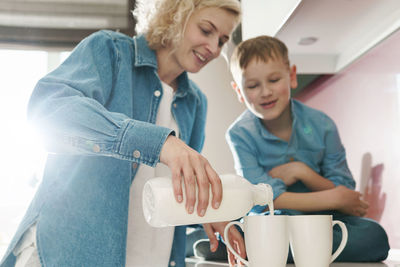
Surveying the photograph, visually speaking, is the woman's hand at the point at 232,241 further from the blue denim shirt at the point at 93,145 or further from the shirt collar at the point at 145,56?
the shirt collar at the point at 145,56

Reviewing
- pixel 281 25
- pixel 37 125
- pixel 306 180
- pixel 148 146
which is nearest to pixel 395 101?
pixel 306 180

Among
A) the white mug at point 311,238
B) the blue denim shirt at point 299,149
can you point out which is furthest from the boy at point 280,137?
the white mug at point 311,238

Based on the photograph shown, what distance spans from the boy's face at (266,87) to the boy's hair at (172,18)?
0.18 m

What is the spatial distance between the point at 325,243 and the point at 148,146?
1.05 ft

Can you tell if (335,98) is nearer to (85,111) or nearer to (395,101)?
(395,101)

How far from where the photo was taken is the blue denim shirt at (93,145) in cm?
60

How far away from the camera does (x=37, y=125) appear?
653mm

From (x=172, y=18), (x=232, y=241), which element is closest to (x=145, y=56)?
(x=172, y=18)

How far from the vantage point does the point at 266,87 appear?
1.10 meters

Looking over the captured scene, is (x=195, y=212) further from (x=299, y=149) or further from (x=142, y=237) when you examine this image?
(x=299, y=149)

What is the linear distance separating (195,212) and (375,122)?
86 centimetres

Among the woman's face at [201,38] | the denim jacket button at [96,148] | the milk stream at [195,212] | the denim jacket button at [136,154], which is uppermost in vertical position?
the woman's face at [201,38]

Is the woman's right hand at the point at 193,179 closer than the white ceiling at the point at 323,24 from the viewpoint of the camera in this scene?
Yes

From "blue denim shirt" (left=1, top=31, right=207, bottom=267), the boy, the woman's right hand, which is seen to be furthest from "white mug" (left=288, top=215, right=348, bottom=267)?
the boy
